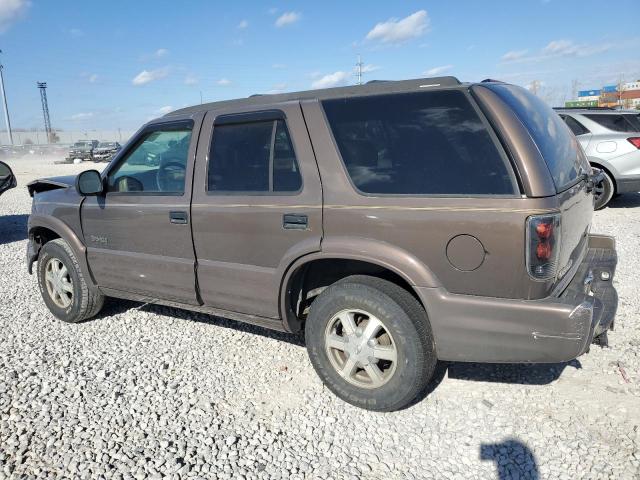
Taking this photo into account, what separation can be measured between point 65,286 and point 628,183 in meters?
8.82

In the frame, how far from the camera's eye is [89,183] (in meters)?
3.80

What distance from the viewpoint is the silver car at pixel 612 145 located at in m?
8.38

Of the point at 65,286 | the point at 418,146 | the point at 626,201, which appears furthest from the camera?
the point at 626,201

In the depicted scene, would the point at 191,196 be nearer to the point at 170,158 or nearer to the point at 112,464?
the point at 170,158

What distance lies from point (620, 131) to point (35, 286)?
9.45 metres

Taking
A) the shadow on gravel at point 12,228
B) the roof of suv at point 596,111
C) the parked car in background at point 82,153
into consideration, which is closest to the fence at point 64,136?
the parked car in background at point 82,153

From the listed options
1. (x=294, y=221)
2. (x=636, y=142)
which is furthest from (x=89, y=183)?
(x=636, y=142)

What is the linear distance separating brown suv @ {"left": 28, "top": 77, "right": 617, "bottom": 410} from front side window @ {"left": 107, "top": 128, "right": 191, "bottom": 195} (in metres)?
0.01

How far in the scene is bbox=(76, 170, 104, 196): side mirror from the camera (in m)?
3.77

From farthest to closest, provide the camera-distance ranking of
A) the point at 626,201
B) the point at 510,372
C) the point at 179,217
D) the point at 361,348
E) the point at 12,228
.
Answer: the point at 626,201
the point at 12,228
the point at 179,217
the point at 510,372
the point at 361,348

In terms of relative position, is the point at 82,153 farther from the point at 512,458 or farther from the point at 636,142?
the point at 512,458

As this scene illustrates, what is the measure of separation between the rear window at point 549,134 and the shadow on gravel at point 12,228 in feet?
27.8

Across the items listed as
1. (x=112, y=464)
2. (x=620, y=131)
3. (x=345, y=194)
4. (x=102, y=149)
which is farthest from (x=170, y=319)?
(x=102, y=149)

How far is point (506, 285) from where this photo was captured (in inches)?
95.7
